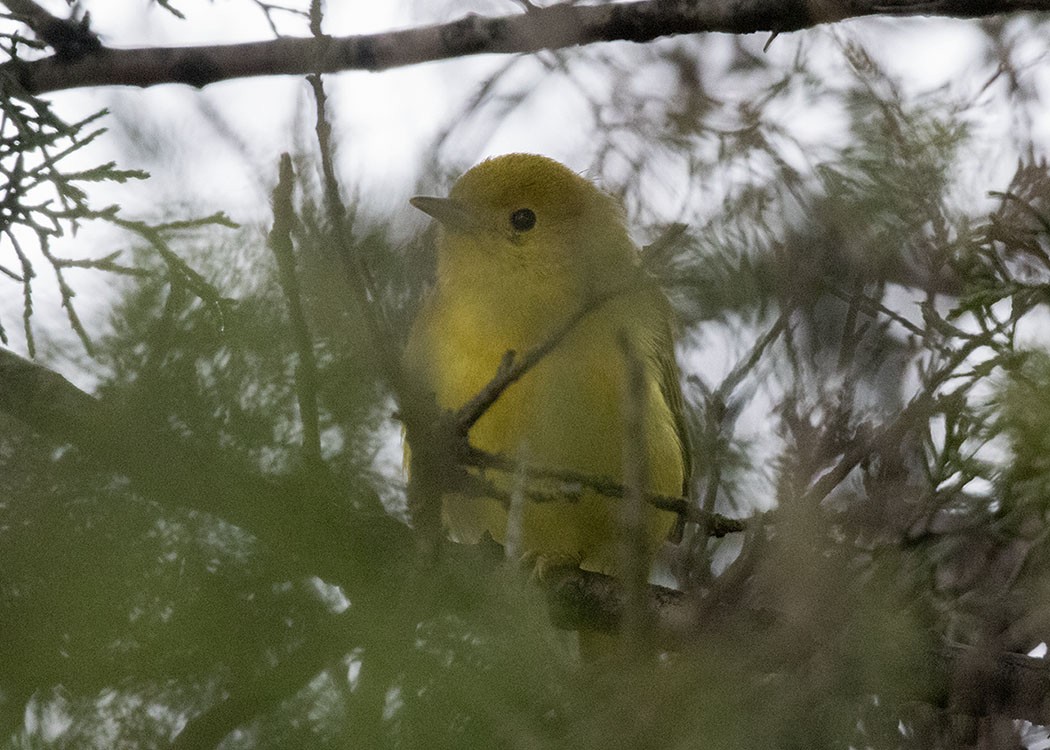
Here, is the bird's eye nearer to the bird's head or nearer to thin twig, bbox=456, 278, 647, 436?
the bird's head

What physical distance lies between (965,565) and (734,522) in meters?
1.07

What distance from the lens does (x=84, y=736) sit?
2117mm

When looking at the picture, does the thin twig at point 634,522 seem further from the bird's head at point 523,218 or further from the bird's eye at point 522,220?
the bird's eye at point 522,220

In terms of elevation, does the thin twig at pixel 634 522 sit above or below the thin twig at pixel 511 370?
below

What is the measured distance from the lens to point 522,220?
526cm

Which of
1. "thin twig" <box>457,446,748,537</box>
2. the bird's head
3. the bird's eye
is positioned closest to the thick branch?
A: the bird's head

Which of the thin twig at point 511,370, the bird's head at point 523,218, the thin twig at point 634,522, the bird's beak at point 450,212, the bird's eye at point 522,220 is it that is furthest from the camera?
the bird's eye at point 522,220

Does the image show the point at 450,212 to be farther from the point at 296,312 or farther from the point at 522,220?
the point at 296,312

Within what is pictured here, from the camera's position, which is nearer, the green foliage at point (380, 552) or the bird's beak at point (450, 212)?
the green foliage at point (380, 552)

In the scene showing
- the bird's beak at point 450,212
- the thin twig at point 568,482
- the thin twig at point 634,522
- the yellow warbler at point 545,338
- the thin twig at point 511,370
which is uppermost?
the bird's beak at point 450,212

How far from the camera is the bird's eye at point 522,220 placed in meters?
5.24

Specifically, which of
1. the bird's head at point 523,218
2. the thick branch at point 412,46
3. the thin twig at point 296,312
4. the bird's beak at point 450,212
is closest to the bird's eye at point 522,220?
the bird's head at point 523,218

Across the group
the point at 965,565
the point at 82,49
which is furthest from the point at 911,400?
the point at 82,49

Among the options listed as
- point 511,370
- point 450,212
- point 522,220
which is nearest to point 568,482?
point 511,370
